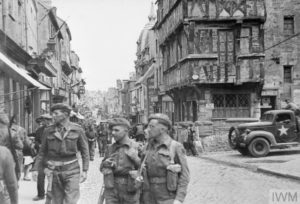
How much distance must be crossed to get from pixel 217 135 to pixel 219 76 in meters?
3.00

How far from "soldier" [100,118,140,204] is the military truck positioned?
46.1 feet

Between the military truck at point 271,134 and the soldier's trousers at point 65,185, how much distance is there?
1340 cm

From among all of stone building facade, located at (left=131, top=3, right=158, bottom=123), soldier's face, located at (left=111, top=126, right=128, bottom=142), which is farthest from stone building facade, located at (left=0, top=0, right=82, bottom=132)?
stone building facade, located at (left=131, top=3, right=158, bottom=123)

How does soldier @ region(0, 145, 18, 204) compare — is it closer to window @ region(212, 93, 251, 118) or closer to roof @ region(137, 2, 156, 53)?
window @ region(212, 93, 251, 118)

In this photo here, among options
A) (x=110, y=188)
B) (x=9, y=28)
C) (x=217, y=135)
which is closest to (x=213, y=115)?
(x=217, y=135)

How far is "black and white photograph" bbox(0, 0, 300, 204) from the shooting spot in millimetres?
5344

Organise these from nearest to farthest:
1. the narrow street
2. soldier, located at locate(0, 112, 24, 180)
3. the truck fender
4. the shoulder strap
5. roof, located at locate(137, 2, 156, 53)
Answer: the shoulder strap → soldier, located at locate(0, 112, 24, 180) → the narrow street → the truck fender → roof, located at locate(137, 2, 156, 53)

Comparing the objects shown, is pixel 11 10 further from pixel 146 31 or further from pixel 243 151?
pixel 146 31

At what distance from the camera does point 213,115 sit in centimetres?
2605

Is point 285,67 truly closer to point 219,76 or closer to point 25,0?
point 219,76

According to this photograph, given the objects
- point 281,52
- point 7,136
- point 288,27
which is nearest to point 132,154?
point 7,136

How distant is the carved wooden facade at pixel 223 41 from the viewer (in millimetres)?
25406

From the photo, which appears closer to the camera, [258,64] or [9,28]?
[9,28]

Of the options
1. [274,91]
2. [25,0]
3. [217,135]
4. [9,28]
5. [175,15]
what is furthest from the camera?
[274,91]
